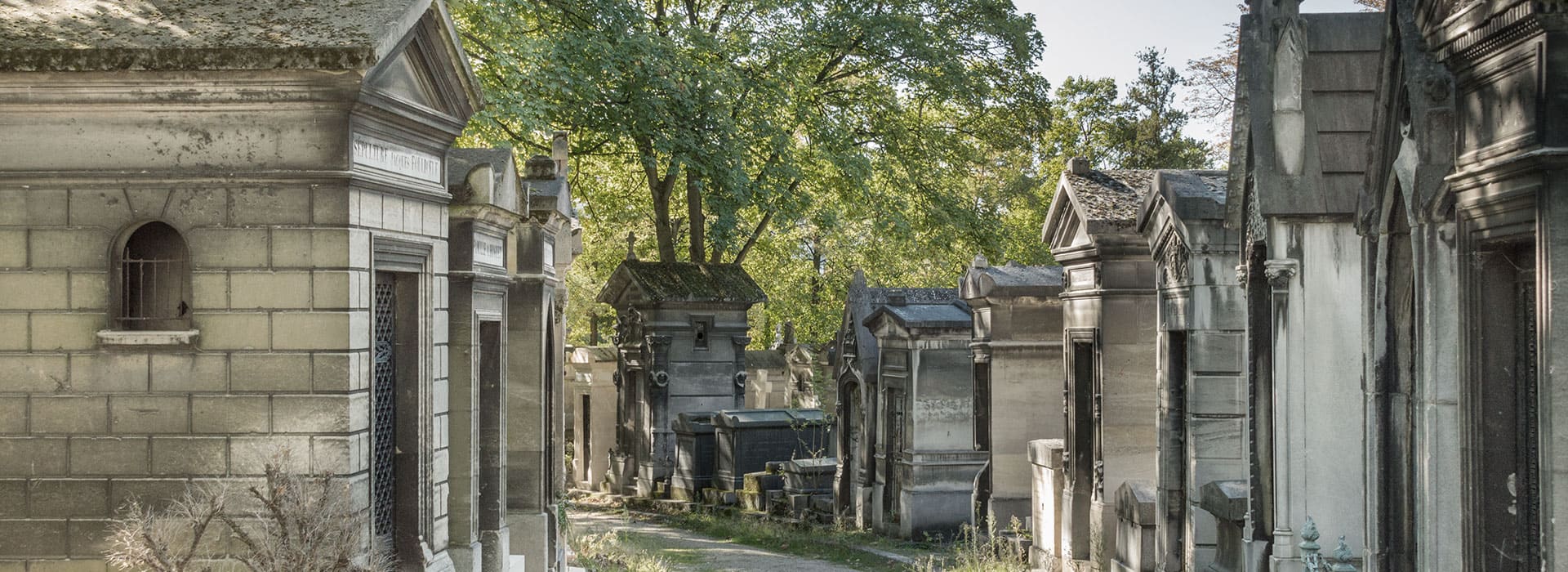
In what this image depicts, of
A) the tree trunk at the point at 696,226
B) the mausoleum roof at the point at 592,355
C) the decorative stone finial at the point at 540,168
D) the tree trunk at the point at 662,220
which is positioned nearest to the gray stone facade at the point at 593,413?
the mausoleum roof at the point at 592,355

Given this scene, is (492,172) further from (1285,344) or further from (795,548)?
(795,548)

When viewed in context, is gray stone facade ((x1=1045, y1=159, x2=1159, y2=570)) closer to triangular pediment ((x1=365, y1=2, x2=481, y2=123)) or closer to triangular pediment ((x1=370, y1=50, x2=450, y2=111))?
triangular pediment ((x1=365, y1=2, x2=481, y2=123))

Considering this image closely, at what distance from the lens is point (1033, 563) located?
14188 millimetres

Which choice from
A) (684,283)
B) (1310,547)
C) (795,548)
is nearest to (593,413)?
(684,283)

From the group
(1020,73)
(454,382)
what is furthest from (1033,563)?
(1020,73)

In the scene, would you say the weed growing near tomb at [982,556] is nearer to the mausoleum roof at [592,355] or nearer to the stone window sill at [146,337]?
the stone window sill at [146,337]

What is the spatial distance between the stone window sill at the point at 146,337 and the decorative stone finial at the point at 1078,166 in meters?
8.26

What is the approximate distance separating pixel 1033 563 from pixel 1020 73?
14.7 m

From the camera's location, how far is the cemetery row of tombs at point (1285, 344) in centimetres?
527

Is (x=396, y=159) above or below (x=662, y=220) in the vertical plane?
below

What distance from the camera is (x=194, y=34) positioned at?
7.18 metres

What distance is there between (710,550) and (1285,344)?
10664 mm

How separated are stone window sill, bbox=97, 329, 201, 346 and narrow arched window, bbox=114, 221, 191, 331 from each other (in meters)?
0.12

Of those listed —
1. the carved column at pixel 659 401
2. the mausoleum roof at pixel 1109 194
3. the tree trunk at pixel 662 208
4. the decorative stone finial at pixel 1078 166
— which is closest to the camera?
the mausoleum roof at pixel 1109 194
